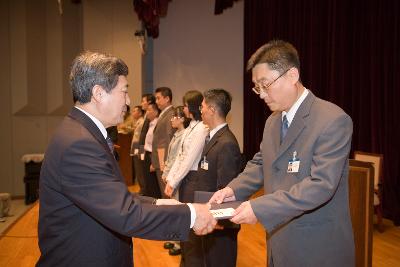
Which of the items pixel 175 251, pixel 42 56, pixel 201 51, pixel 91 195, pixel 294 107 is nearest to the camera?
pixel 91 195

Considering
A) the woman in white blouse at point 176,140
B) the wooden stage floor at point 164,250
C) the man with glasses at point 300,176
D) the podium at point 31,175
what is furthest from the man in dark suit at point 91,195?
the podium at point 31,175

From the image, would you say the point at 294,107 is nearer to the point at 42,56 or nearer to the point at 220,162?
the point at 220,162

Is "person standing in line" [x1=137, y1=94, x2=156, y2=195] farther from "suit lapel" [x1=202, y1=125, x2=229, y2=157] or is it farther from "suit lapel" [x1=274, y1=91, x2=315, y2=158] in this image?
"suit lapel" [x1=274, y1=91, x2=315, y2=158]

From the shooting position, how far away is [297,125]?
69.2 inches

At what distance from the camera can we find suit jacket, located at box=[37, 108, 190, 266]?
1370 millimetres

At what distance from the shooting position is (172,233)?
1.52 meters

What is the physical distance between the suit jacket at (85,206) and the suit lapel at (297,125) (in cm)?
61

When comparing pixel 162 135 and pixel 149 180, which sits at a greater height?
pixel 162 135

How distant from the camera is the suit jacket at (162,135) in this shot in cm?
467

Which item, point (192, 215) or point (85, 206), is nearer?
point (85, 206)

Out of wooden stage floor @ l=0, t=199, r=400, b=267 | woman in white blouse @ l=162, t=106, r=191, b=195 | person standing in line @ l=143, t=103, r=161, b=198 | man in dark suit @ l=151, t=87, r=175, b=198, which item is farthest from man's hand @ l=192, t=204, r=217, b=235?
person standing in line @ l=143, t=103, r=161, b=198

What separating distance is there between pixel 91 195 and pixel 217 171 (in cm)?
170

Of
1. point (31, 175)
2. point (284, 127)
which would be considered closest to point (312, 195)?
point (284, 127)

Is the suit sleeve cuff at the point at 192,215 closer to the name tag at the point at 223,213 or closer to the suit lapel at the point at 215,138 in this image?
the name tag at the point at 223,213
